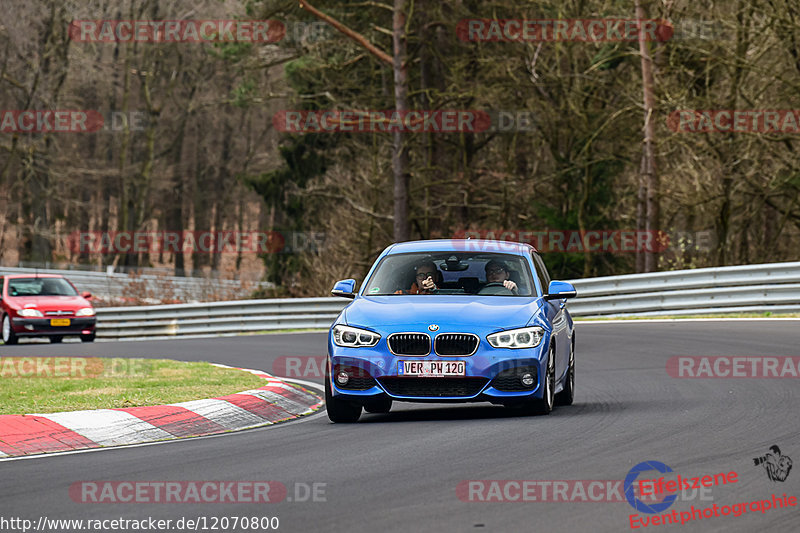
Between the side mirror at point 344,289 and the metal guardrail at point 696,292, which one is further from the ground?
the side mirror at point 344,289

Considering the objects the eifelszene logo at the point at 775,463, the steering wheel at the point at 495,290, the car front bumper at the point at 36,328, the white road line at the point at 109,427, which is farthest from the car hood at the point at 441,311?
the car front bumper at the point at 36,328

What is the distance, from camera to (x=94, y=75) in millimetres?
60500

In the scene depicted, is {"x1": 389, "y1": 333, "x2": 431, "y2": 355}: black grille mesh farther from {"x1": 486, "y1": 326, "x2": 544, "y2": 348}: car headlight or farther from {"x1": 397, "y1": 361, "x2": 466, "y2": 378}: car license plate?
{"x1": 486, "y1": 326, "x2": 544, "y2": 348}: car headlight

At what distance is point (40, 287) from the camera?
96.2 feet

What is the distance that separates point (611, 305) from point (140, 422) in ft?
57.2

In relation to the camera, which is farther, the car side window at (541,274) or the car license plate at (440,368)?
the car side window at (541,274)

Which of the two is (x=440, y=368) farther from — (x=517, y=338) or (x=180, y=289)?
(x=180, y=289)

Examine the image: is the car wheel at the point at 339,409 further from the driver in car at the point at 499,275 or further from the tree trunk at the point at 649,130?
the tree trunk at the point at 649,130

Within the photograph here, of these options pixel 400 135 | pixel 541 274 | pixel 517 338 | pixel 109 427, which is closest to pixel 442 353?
pixel 517 338

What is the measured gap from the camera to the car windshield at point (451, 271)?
1131 cm

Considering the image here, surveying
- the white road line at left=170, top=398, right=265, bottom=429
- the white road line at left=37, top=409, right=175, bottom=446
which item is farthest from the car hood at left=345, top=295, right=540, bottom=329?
the white road line at left=37, top=409, right=175, bottom=446

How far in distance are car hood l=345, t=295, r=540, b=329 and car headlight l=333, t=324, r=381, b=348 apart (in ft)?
0.22

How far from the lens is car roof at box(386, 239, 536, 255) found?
1165 cm

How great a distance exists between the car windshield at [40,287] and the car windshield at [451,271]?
18919mm
